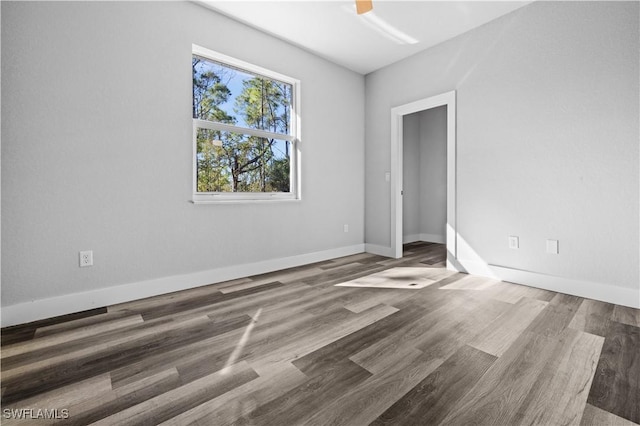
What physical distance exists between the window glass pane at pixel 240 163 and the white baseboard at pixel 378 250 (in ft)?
5.21

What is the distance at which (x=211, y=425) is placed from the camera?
1.07 m

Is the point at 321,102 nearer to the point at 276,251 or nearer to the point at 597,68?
the point at 276,251

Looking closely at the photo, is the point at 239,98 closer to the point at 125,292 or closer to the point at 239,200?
the point at 239,200

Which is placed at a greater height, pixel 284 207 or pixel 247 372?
A: pixel 284 207

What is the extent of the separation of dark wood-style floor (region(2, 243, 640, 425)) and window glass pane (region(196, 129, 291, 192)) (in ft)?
3.86

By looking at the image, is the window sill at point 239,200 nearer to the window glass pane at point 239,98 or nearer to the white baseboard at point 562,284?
the window glass pane at point 239,98

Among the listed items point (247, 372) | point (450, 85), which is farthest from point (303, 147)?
point (247, 372)

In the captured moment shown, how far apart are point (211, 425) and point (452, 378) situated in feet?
3.48

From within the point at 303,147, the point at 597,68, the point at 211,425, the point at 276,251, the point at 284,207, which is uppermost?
the point at 597,68

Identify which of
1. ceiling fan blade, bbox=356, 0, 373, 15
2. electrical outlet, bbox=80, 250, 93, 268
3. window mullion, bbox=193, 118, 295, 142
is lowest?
electrical outlet, bbox=80, 250, 93, 268

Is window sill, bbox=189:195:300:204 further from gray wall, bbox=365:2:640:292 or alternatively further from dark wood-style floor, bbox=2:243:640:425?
gray wall, bbox=365:2:640:292

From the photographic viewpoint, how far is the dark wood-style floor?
1.15m

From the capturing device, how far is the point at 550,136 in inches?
102

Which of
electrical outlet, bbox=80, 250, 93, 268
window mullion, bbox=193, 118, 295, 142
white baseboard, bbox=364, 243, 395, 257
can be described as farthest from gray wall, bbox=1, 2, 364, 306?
white baseboard, bbox=364, 243, 395, 257
